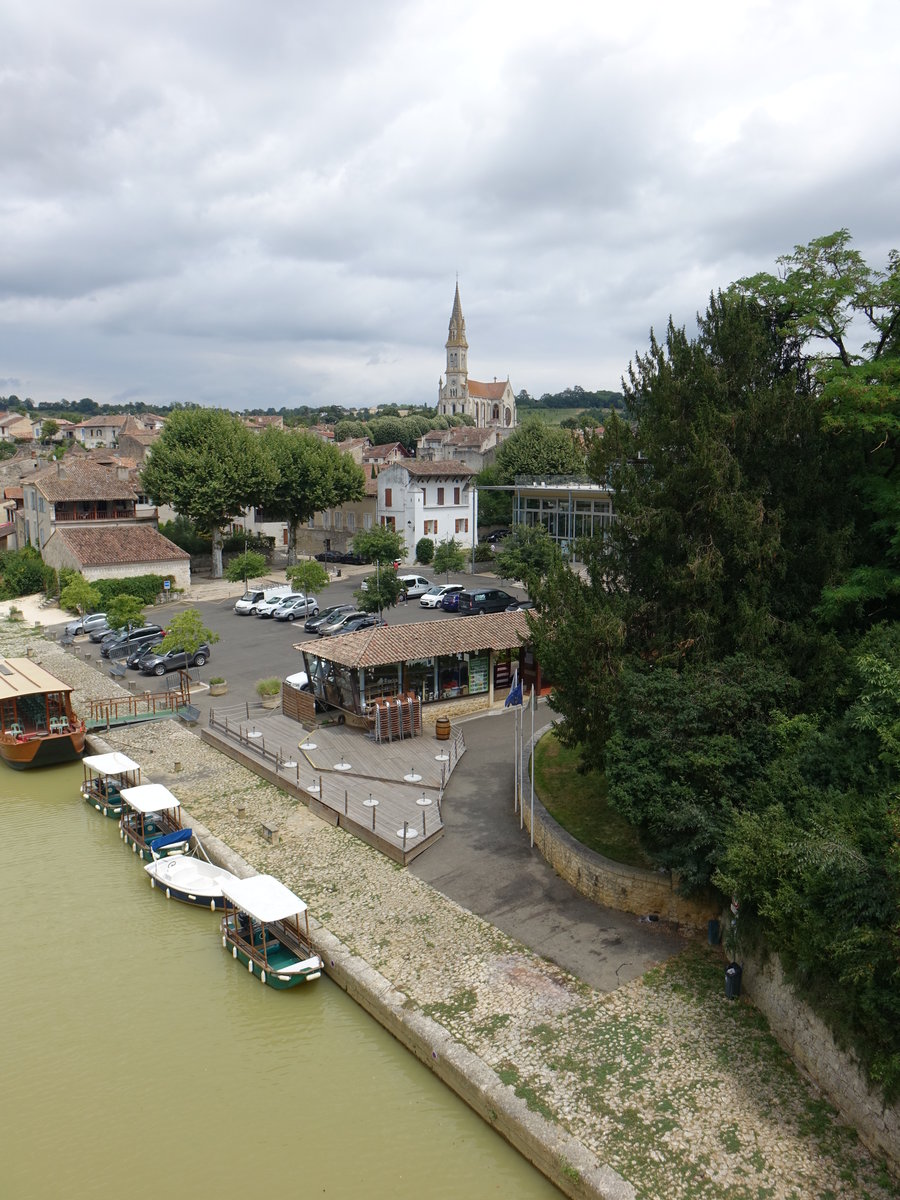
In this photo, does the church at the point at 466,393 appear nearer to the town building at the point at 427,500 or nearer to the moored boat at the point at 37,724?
the town building at the point at 427,500

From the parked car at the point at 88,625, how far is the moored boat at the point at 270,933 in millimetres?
26863

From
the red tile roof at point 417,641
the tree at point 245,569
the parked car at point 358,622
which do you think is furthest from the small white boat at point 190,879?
the tree at point 245,569

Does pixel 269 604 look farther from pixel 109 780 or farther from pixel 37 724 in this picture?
pixel 109 780

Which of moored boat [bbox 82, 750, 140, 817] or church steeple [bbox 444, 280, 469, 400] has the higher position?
church steeple [bbox 444, 280, 469, 400]

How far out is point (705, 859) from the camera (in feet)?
42.0

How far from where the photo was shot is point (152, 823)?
62.9 feet

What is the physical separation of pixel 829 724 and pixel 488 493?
4951cm

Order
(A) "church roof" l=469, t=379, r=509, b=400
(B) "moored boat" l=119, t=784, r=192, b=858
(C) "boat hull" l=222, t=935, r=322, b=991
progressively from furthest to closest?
(A) "church roof" l=469, t=379, r=509, b=400, (B) "moored boat" l=119, t=784, r=192, b=858, (C) "boat hull" l=222, t=935, r=322, b=991

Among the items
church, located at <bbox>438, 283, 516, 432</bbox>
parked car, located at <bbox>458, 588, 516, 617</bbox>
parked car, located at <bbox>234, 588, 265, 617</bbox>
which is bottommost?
parked car, located at <bbox>234, 588, 265, 617</bbox>

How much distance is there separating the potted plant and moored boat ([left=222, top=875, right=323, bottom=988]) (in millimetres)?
12254

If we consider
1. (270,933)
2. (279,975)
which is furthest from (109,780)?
(279,975)

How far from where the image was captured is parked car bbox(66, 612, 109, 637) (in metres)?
38.3

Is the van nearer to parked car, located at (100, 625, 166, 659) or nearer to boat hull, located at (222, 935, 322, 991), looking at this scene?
parked car, located at (100, 625, 166, 659)

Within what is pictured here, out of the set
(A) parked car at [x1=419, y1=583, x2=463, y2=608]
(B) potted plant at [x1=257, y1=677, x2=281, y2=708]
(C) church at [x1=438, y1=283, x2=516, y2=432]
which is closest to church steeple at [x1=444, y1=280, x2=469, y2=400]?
(C) church at [x1=438, y1=283, x2=516, y2=432]
